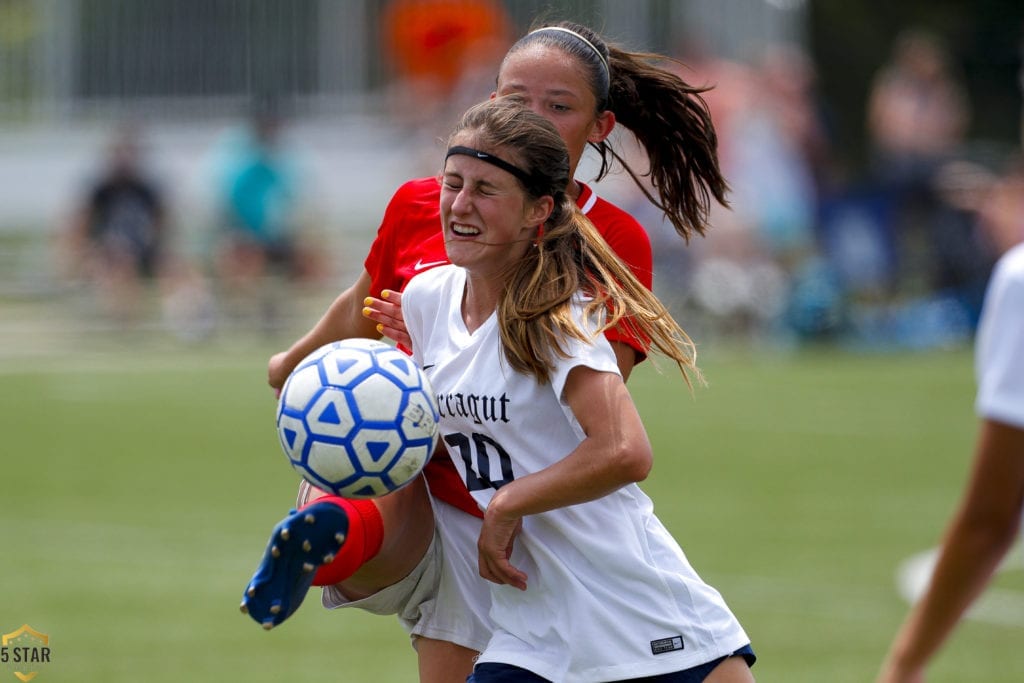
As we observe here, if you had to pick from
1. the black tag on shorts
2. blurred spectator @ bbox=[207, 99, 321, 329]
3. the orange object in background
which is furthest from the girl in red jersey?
the orange object in background

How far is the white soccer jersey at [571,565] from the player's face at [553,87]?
569 millimetres

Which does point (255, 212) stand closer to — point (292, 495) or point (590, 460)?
point (292, 495)

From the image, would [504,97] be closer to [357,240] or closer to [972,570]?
[972,570]

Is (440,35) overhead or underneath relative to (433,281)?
underneath

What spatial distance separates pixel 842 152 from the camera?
29.3 m

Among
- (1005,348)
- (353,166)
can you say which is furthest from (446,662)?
(353,166)

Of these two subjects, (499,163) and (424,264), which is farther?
(424,264)

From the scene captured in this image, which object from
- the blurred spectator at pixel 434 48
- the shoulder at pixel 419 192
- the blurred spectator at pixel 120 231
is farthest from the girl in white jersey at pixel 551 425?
the blurred spectator at pixel 434 48

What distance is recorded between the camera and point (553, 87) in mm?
4141

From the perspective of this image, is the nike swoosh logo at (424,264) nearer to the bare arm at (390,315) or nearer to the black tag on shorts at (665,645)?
the bare arm at (390,315)

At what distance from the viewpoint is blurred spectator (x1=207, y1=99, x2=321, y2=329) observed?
1969 cm

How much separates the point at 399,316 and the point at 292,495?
6688mm

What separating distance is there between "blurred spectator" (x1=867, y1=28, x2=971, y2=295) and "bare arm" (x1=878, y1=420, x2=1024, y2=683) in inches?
598

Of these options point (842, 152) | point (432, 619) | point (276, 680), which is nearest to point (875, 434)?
point (276, 680)
